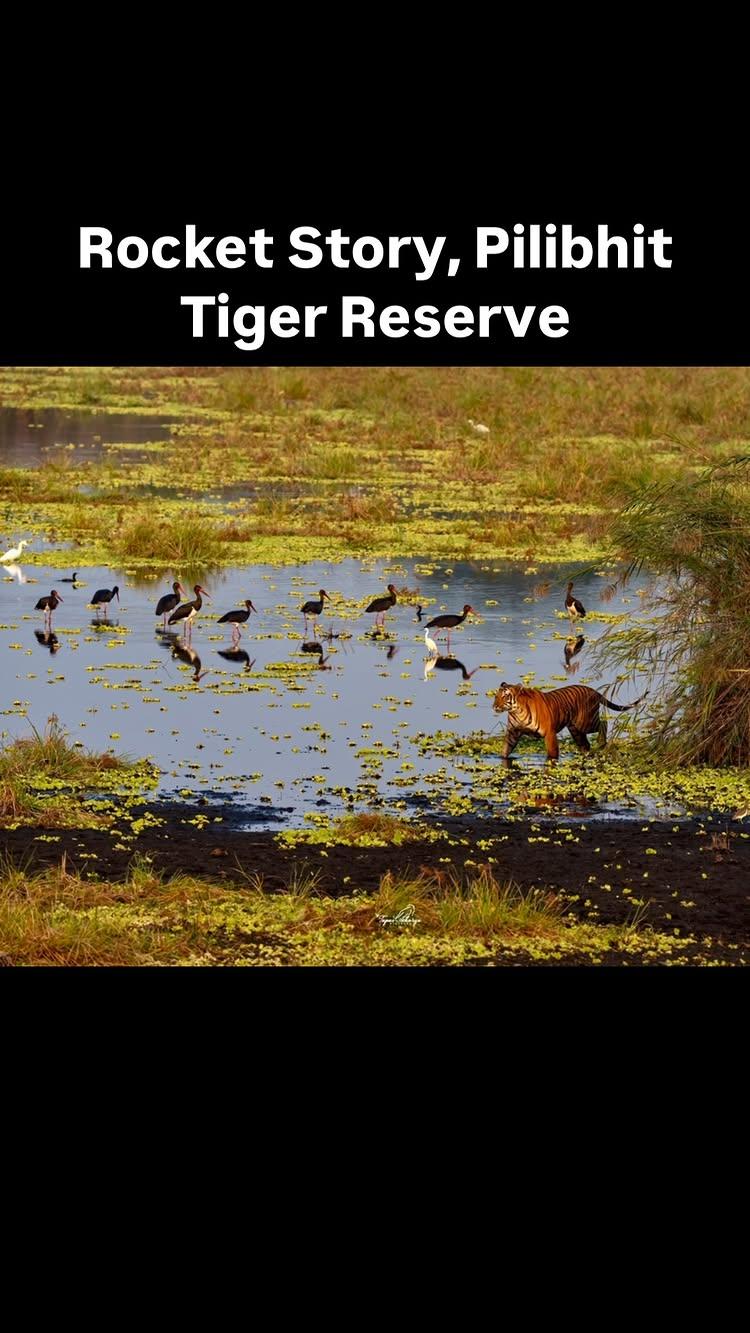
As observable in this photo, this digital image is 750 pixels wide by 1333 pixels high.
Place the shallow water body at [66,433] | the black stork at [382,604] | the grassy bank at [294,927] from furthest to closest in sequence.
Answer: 1. the shallow water body at [66,433]
2. the black stork at [382,604]
3. the grassy bank at [294,927]

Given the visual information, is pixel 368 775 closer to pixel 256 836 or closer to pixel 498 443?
pixel 256 836

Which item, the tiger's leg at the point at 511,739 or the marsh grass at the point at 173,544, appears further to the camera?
the marsh grass at the point at 173,544

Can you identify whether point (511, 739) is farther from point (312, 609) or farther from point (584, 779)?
point (312, 609)

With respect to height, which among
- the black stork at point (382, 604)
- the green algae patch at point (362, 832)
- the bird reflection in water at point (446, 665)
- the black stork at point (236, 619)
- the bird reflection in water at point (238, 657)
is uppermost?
the black stork at point (382, 604)

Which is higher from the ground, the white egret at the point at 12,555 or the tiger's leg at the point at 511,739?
the white egret at the point at 12,555

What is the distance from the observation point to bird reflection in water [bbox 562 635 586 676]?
→ 1412cm

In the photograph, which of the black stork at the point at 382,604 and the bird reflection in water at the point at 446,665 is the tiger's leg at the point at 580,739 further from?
the black stork at the point at 382,604

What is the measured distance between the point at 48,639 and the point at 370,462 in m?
12.7

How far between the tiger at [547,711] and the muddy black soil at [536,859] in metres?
1.45

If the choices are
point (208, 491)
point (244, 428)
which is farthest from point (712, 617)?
point (244, 428)

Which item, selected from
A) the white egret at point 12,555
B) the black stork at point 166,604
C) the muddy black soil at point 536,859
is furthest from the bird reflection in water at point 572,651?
the white egret at point 12,555

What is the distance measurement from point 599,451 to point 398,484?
433 cm

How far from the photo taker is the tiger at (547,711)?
11648 millimetres

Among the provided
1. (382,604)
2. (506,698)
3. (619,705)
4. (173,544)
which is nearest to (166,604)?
(382,604)
